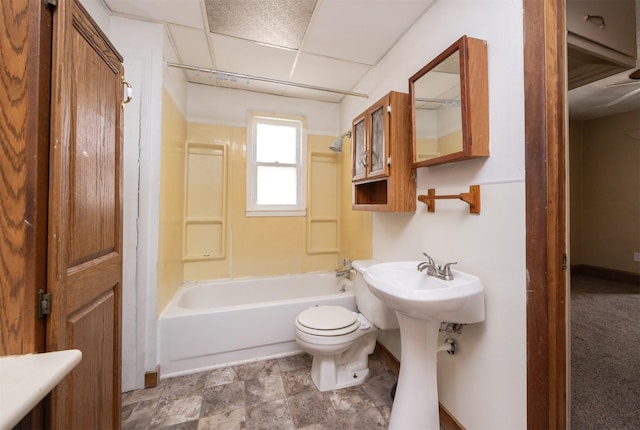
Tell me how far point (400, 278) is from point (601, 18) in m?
1.60

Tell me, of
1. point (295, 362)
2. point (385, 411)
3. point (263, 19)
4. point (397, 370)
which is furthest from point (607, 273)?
point (263, 19)

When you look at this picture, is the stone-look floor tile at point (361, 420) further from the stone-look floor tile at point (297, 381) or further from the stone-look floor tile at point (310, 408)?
the stone-look floor tile at point (297, 381)

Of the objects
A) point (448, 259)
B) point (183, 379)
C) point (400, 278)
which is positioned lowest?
point (183, 379)

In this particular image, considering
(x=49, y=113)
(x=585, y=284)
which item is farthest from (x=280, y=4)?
(x=585, y=284)

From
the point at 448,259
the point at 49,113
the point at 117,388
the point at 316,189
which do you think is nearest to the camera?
the point at 49,113

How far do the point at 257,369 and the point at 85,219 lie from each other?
5.14 ft

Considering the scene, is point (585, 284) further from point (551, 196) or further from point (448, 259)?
point (551, 196)

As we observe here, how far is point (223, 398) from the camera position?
5.02 ft

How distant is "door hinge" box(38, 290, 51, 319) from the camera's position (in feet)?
1.99

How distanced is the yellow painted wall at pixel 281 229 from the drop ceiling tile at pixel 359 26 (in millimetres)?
930

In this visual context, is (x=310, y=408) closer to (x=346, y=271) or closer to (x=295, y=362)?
(x=295, y=362)

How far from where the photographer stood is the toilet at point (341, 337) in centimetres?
155

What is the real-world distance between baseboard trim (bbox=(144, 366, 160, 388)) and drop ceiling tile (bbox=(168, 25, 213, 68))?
2344 mm

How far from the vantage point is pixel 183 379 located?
1.71 m
